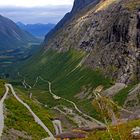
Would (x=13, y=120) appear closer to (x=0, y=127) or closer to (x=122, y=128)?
(x=0, y=127)

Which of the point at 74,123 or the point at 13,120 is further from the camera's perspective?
the point at 74,123

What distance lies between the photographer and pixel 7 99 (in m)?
188

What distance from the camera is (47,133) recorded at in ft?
434

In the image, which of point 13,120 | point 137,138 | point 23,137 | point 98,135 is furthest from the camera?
point 13,120

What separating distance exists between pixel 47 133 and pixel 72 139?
160 feet

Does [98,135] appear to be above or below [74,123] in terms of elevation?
above

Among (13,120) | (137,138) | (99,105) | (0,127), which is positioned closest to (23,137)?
(0,127)

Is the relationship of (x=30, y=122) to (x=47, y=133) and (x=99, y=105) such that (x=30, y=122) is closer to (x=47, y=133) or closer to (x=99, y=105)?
(x=47, y=133)

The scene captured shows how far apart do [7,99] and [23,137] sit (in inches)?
2631

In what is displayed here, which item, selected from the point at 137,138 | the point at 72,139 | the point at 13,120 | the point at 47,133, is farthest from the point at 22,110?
the point at 137,138

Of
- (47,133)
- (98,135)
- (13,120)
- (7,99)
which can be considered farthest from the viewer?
(7,99)

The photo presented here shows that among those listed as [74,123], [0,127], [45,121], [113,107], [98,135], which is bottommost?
[74,123]

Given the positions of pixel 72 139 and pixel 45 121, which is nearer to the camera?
pixel 72 139

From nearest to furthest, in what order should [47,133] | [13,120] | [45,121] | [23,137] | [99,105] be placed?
[99,105]
[23,137]
[47,133]
[13,120]
[45,121]
